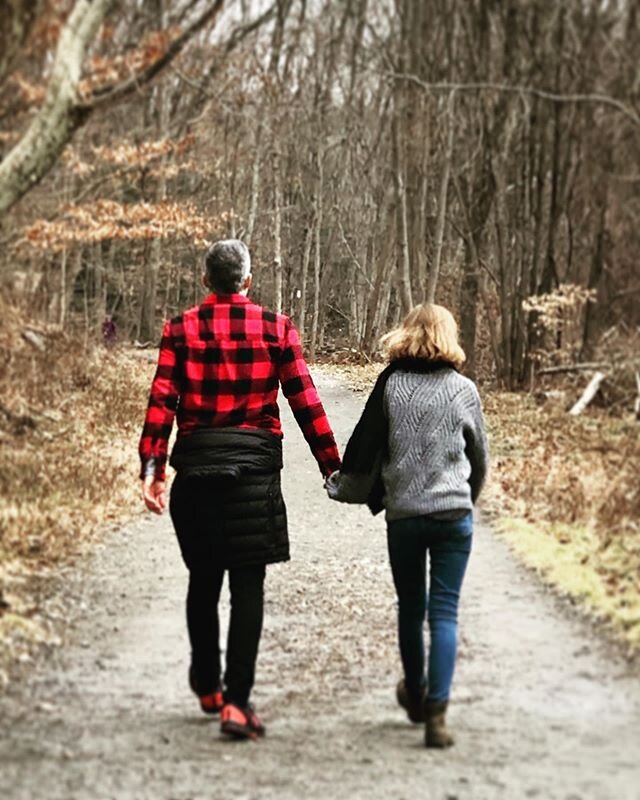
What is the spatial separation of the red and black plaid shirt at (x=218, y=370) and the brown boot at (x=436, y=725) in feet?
4.34

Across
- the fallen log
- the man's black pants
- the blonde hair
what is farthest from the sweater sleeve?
the fallen log

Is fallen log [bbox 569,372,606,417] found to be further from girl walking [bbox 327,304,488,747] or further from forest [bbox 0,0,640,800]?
girl walking [bbox 327,304,488,747]

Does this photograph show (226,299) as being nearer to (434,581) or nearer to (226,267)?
(226,267)

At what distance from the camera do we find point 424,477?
4336 mm

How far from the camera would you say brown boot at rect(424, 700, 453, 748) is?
421 centimetres

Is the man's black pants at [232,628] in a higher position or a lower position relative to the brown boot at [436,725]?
higher

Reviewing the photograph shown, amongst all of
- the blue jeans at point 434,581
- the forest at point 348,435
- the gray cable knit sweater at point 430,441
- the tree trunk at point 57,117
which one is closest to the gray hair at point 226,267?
the gray cable knit sweater at point 430,441

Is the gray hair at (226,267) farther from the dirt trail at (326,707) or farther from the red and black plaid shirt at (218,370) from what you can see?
the dirt trail at (326,707)

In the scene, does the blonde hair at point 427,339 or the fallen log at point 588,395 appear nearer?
the blonde hair at point 427,339

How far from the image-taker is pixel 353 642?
19.8 feet

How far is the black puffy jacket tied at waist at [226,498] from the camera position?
4324mm

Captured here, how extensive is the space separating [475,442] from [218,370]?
1.14m

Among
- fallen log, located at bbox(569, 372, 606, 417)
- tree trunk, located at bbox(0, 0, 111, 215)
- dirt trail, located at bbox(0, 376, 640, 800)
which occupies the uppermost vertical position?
tree trunk, located at bbox(0, 0, 111, 215)

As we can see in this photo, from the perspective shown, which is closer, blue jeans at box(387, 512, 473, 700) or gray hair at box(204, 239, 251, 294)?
blue jeans at box(387, 512, 473, 700)
